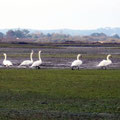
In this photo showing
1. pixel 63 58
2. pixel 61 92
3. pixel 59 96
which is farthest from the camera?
pixel 63 58

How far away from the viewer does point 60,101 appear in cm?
2472

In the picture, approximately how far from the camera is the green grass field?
2294 cm

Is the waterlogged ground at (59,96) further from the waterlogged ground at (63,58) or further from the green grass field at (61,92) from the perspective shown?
the waterlogged ground at (63,58)

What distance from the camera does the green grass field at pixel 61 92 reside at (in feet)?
75.3

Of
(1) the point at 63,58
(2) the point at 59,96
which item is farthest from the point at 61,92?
(1) the point at 63,58

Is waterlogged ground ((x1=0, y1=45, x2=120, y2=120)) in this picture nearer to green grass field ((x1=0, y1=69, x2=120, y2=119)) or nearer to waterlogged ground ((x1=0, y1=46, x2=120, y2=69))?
green grass field ((x1=0, y1=69, x2=120, y2=119))

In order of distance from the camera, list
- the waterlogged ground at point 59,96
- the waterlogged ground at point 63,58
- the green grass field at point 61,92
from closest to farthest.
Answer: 1. the waterlogged ground at point 59,96
2. the green grass field at point 61,92
3. the waterlogged ground at point 63,58

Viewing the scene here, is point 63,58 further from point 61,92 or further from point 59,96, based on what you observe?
point 59,96

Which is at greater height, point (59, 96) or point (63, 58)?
point (59, 96)

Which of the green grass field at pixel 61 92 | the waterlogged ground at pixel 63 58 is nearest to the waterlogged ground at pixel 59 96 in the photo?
the green grass field at pixel 61 92

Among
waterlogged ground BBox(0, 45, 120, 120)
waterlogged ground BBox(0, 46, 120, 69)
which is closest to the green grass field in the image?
waterlogged ground BBox(0, 45, 120, 120)

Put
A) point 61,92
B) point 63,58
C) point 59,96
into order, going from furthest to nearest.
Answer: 1. point 63,58
2. point 61,92
3. point 59,96

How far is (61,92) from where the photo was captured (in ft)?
91.2

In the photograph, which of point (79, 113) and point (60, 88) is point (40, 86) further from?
point (79, 113)
